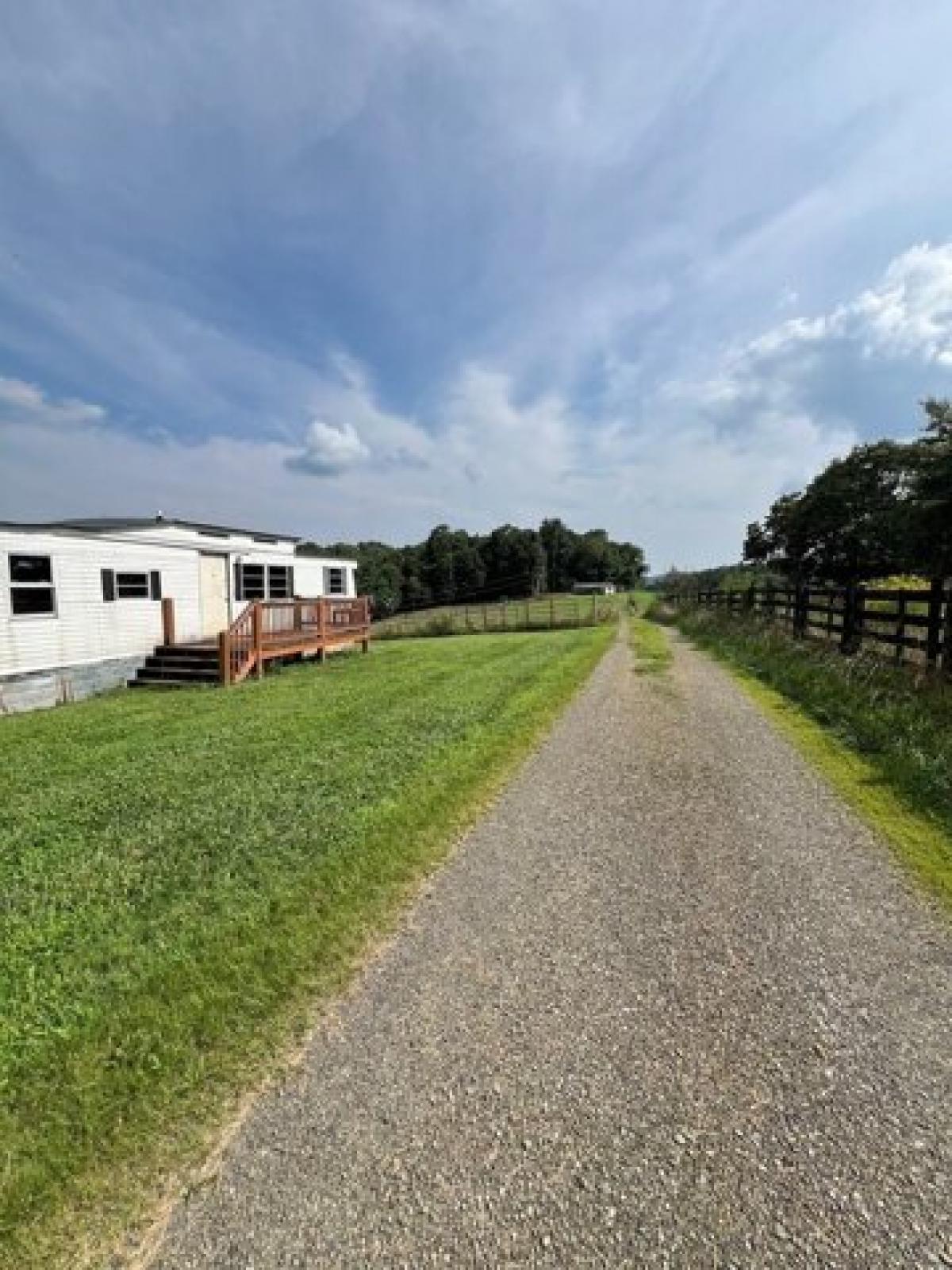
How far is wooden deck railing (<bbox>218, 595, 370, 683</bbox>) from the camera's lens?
39.8ft

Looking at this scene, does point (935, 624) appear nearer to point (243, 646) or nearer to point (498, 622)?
point (243, 646)

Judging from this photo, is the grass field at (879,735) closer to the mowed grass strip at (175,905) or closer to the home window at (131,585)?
the mowed grass strip at (175,905)

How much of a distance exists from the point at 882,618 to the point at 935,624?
1479 mm

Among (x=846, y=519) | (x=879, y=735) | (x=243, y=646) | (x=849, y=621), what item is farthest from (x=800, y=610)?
(x=846, y=519)

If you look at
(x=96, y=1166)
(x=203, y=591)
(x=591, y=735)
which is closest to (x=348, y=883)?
(x=96, y=1166)

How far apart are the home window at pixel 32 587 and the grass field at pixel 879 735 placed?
38.5 ft

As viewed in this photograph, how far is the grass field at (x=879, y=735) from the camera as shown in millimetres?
4266

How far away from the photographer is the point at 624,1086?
2.18m

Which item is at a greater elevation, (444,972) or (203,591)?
(203,591)

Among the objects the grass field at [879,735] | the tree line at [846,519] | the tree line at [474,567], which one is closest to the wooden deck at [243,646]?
the grass field at [879,735]

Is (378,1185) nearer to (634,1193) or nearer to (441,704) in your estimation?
(634,1193)

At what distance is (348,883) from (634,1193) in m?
2.13

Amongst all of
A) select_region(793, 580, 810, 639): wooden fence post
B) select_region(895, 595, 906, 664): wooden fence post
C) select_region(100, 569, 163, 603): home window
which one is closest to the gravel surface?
select_region(895, 595, 906, 664): wooden fence post

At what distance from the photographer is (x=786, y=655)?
11758 millimetres
